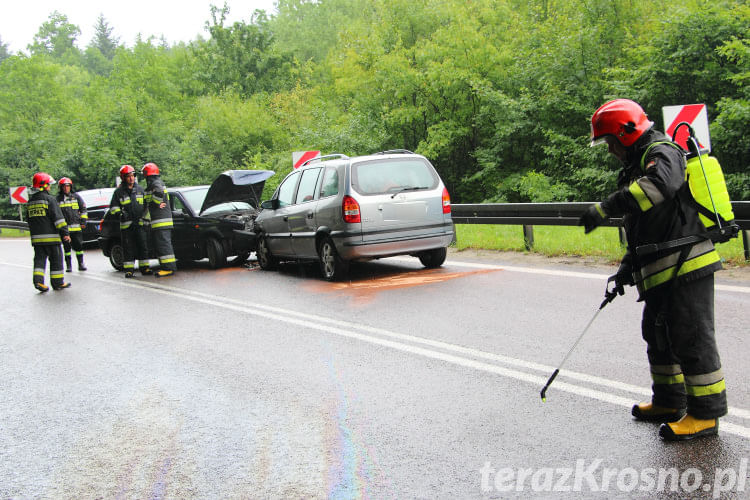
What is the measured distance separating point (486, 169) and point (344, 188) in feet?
62.3

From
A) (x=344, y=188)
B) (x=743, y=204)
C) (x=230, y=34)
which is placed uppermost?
(x=230, y=34)

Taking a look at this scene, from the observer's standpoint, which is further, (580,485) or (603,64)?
(603,64)

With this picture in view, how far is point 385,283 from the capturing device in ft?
33.2

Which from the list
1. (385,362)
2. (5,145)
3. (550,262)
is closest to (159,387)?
(385,362)

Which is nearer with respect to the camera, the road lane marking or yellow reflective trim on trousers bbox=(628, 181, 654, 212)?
yellow reflective trim on trousers bbox=(628, 181, 654, 212)

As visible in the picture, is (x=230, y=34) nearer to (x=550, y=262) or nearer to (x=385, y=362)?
(x=550, y=262)

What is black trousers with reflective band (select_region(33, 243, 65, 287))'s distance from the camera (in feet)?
40.6

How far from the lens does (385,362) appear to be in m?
5.88

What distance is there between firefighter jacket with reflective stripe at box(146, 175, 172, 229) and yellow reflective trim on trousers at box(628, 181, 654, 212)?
1049 cm

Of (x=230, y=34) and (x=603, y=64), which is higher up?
(x=230, y=34)

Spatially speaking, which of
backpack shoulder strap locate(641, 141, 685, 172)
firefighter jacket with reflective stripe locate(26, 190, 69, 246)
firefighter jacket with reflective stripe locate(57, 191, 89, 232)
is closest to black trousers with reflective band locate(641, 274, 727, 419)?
backpack shoulder strap locate(641, 141, 685, 172)

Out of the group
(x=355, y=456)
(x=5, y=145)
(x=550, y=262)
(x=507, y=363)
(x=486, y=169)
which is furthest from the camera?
(x=5, y=145)

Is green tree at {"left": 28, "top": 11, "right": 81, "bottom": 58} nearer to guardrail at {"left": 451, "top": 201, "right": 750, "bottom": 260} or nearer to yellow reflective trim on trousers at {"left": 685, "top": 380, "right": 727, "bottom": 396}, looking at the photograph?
guardrail at {"left": 451, "top": 201, "right": 750, "bottom": 260}

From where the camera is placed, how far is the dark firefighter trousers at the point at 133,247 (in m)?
13.4
